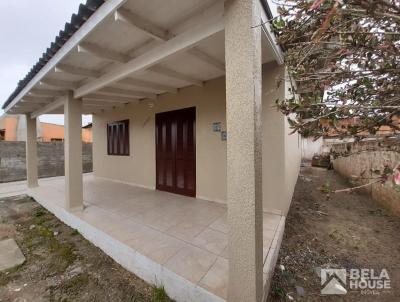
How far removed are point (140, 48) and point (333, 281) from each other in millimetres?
4288

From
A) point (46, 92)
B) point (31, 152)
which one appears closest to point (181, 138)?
point (46, 92)

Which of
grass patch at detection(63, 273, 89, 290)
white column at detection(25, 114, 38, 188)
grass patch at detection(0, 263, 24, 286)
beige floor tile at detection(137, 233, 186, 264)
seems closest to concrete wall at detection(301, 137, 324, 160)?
beige floor tile at detection(137, 233, 186, 264)

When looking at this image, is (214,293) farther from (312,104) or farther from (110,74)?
(110,74)

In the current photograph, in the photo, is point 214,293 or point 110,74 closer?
point 214,293

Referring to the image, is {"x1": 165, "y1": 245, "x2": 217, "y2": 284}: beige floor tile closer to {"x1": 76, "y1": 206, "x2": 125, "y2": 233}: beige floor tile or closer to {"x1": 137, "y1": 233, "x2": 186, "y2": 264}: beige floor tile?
{"x1": 137, "y1": 233, "x2": 186, "y2": 264}: beige floor tile

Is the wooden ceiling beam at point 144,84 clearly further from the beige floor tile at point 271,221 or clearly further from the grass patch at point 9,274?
the beige floor tile at point 271,221

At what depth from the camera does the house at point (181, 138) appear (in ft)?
5.41

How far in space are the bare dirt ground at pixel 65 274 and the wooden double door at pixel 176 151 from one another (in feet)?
8.61

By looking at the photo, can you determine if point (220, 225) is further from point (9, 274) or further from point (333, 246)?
point (9, 274)

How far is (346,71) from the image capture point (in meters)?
1.69

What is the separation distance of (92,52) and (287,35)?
2529 mm

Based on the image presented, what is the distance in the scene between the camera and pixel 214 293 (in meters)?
1.90

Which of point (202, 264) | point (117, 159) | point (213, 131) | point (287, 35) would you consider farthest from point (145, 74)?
point (117, 159)

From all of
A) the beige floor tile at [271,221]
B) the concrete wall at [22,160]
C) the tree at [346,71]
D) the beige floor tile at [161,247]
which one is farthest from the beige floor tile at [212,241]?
the concrete wall at [22,160]
